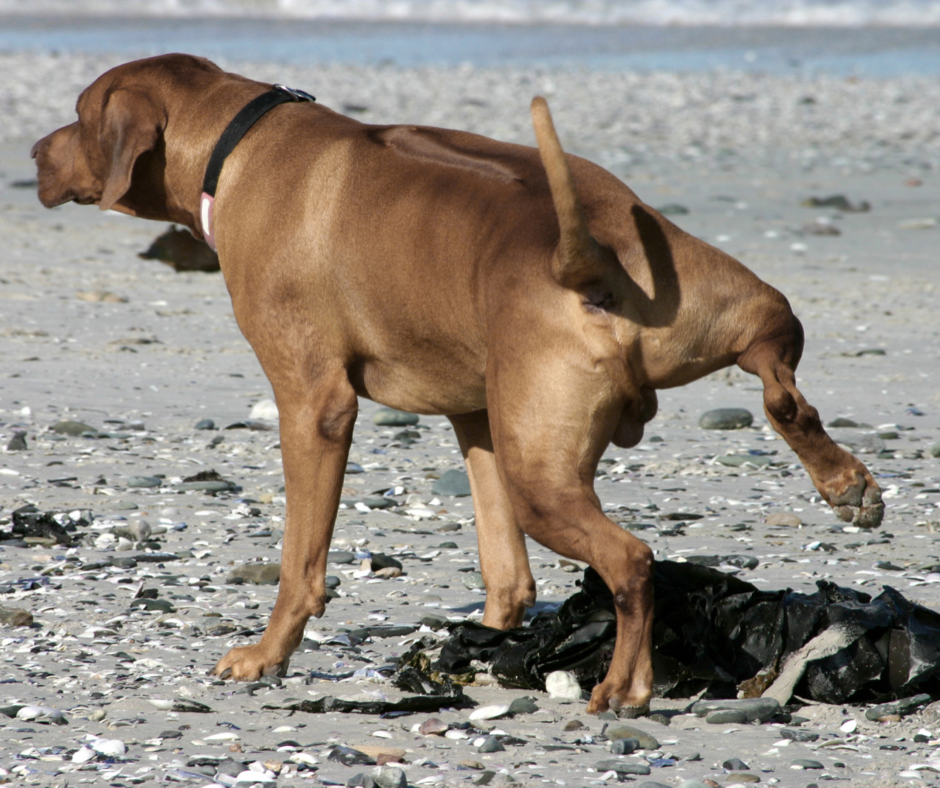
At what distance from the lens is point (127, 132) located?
14.8 ft

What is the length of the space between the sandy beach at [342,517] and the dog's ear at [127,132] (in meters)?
1.47

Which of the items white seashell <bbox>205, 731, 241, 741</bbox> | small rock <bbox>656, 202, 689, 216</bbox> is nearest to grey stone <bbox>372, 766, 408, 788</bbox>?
white seashell <bbox>205, 731, 241, 741</bbox>

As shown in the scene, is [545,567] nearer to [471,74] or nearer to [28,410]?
[28,410]

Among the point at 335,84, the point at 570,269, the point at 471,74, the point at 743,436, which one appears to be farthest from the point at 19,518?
the point at 471,74

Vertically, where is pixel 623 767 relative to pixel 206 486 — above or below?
above

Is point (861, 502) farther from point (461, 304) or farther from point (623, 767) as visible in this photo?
point (461, 304)

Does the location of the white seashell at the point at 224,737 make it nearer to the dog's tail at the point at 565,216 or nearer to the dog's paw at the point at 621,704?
the dog's paw at the point at 621,704

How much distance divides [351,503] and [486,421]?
1.71 m

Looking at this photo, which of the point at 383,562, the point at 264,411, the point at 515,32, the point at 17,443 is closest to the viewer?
the point at 383,562

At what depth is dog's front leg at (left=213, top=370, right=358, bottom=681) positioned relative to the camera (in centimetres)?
399

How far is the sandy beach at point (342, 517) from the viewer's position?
11.4 feet

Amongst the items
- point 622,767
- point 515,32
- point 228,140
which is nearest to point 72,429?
point 228,140

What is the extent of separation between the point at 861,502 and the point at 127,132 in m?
2.75

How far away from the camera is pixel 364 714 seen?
3.79m
